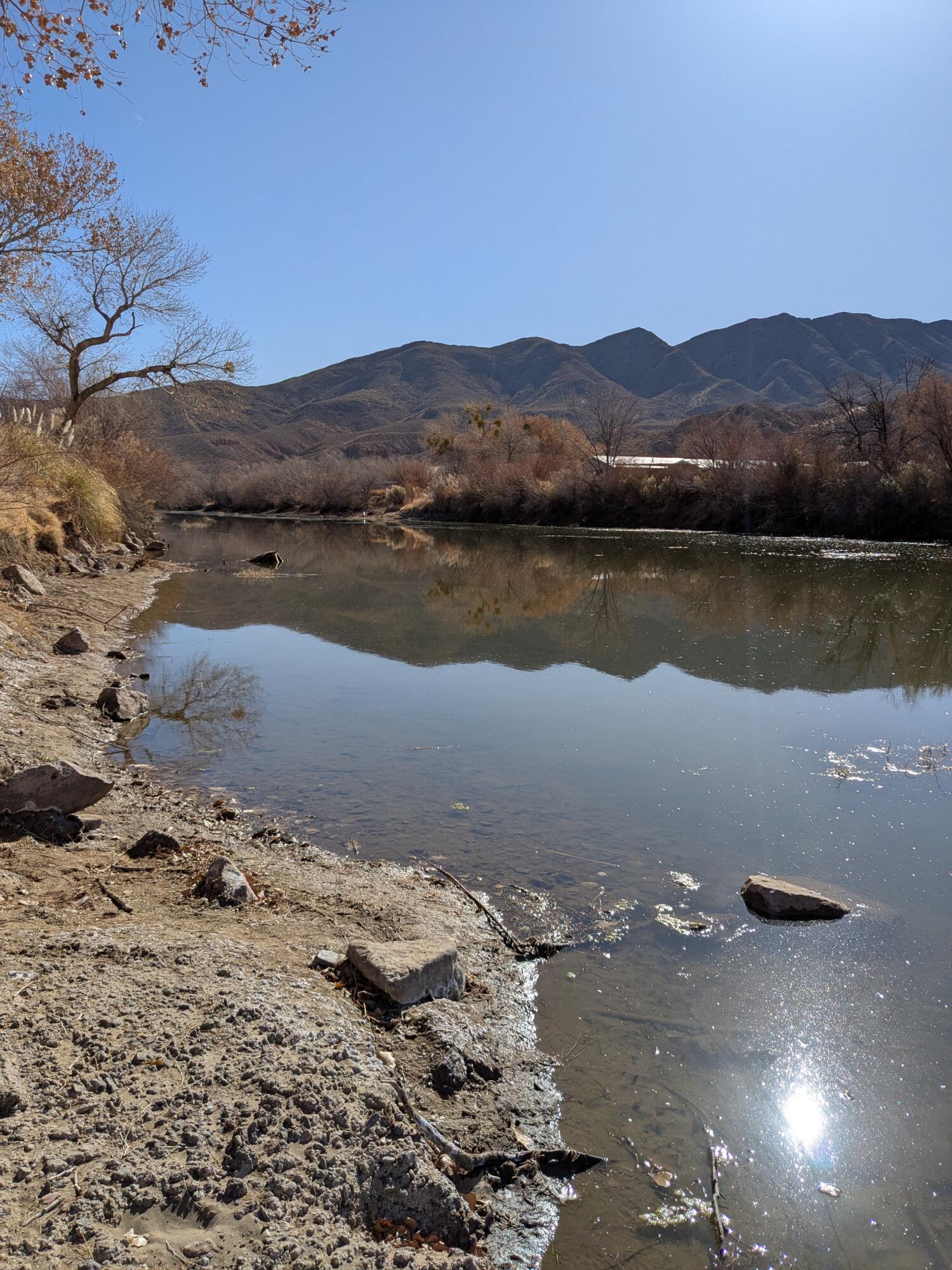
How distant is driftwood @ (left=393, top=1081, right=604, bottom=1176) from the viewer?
9.53ft

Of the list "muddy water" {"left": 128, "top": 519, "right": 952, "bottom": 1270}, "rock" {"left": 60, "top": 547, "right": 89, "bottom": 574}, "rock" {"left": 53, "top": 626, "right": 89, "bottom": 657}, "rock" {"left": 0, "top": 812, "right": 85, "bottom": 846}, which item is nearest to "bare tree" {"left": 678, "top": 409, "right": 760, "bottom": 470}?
"muddy water" {"left": 128, "top": 519, "right": 952, "bottom": 1270}

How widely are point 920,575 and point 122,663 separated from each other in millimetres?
20484

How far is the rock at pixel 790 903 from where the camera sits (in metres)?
4.96

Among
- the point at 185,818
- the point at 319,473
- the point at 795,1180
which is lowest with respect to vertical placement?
the point at 795,1180

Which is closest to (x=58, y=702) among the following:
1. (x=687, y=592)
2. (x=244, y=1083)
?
(x=244, y=1083)

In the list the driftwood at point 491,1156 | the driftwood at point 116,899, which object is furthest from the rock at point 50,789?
the driftwood at point 491,1156

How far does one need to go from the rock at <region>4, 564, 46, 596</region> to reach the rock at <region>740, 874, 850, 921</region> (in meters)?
12.2

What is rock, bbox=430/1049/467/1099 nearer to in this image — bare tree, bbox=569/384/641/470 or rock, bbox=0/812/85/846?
rock, bbox=0/812/85/846

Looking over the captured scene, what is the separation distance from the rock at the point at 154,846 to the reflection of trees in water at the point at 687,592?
8.79 meters

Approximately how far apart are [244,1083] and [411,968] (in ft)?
3.32

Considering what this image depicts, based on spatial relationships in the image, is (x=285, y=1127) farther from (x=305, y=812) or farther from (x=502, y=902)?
(x=305, y=812)

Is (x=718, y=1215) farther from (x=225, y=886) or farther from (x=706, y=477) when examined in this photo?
(x=706, y=477)

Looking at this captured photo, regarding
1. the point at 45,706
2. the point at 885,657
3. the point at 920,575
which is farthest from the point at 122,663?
the point at 920,575

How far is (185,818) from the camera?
19.9ft
